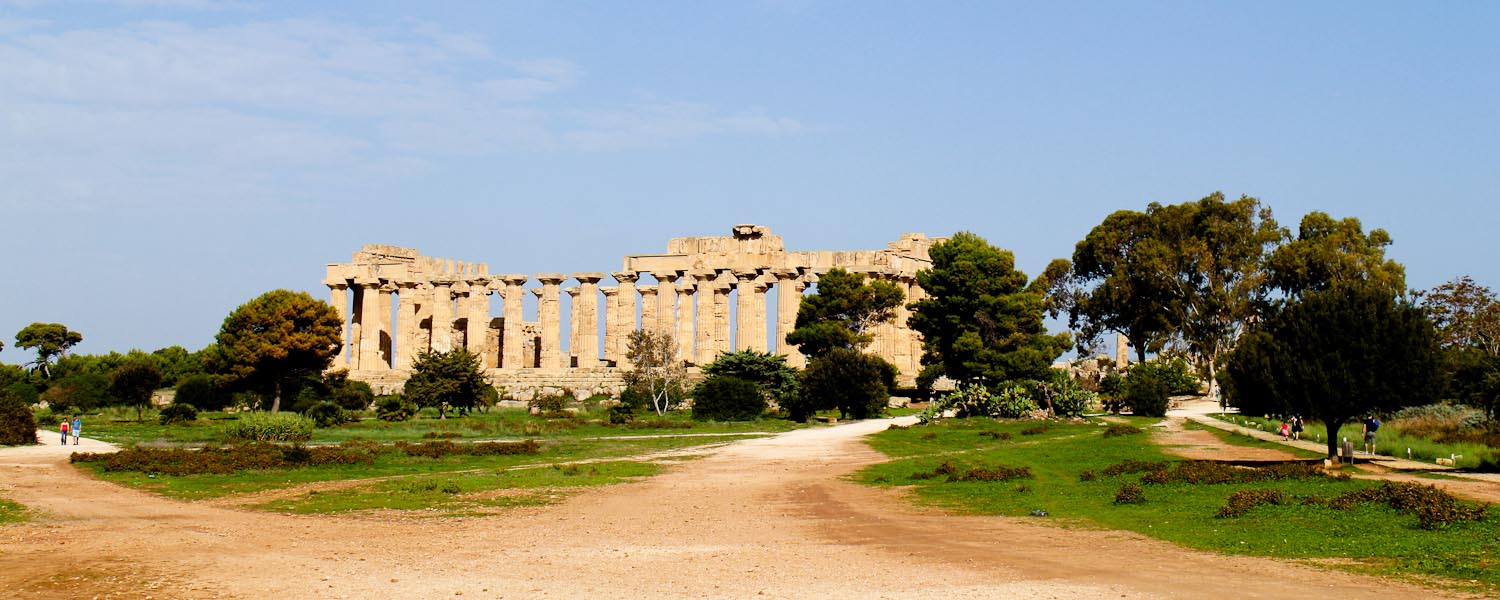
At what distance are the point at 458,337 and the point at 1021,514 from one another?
64.3m

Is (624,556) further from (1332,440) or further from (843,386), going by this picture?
(843,386)

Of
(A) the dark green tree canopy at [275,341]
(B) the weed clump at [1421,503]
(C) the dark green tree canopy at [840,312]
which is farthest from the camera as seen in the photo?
(A) the dark green tree canopy at [275,341]

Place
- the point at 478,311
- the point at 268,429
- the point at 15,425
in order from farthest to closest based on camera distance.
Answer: the point at 478,311 → the point at 268,429 → the point at 15,425

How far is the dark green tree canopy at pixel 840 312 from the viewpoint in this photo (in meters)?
67.6

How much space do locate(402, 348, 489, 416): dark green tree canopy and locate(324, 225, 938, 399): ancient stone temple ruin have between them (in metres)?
11.7

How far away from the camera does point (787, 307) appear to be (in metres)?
73.6

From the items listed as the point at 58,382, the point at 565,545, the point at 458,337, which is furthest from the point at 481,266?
the point at 565,545

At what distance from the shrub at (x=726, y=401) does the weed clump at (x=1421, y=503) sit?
119 ft

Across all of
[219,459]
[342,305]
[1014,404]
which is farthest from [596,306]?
[219,459]

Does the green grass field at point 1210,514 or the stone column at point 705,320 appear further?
the stone column at point 705,320

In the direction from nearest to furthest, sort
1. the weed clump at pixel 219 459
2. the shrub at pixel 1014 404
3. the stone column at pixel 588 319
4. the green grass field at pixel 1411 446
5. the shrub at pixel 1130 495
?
the shrub at pixel 1130 495 < the weed clump at pixel 219 459 < the green grass field at pixel 1411 446 < the shrub at pixel 1014 404 < the stone column at pixel 588 319

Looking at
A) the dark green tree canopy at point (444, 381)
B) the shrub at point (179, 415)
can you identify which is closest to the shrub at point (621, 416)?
the dark green tree canopy at point (444, 381)

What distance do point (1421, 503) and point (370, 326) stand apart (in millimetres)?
67947

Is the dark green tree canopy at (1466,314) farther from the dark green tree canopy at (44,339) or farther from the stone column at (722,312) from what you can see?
the dark green tree canopy at (44,339)
